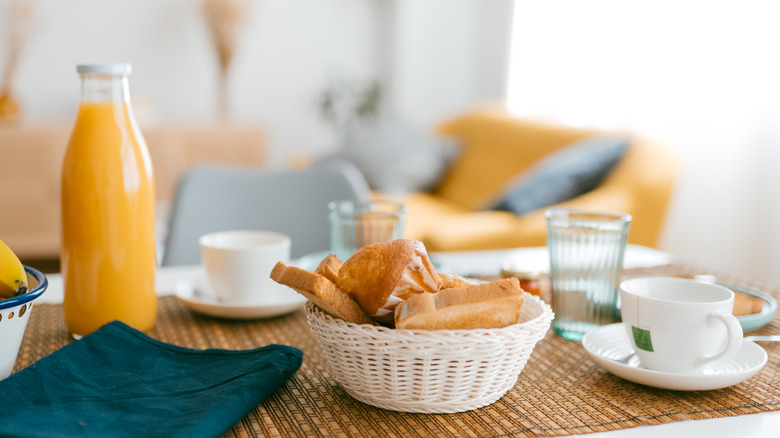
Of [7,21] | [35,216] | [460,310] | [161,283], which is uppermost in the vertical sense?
[7,21]

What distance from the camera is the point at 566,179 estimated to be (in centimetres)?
254

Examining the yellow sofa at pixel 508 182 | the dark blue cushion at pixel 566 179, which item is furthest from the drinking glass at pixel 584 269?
the dark blue cushion at pixel 566 179

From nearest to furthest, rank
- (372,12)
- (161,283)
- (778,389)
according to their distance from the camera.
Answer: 1. (778,389)
2. (161,283)
3. (372,12)

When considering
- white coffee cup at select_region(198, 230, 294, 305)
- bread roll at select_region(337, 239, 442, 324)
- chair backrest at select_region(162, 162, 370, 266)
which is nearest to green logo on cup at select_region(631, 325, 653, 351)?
bread roll at select_region(337, 239, 442, 324)

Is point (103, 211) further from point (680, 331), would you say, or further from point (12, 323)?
point (680, 331)

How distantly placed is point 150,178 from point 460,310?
0.45 metres

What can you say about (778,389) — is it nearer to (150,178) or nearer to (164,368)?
(164,368)

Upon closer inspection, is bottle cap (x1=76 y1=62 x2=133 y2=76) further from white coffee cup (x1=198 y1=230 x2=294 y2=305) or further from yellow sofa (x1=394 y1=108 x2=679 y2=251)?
yellow sofa (x1=394 y1=108 x2=679 y2=251)

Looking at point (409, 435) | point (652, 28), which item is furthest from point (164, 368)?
point (652, 28)

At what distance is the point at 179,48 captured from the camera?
14.9 feet

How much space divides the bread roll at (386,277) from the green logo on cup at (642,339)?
0.22 metres

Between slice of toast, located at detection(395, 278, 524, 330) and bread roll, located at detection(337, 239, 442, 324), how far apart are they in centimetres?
3

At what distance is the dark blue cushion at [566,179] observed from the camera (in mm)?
2539

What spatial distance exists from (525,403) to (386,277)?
181 millimetres
